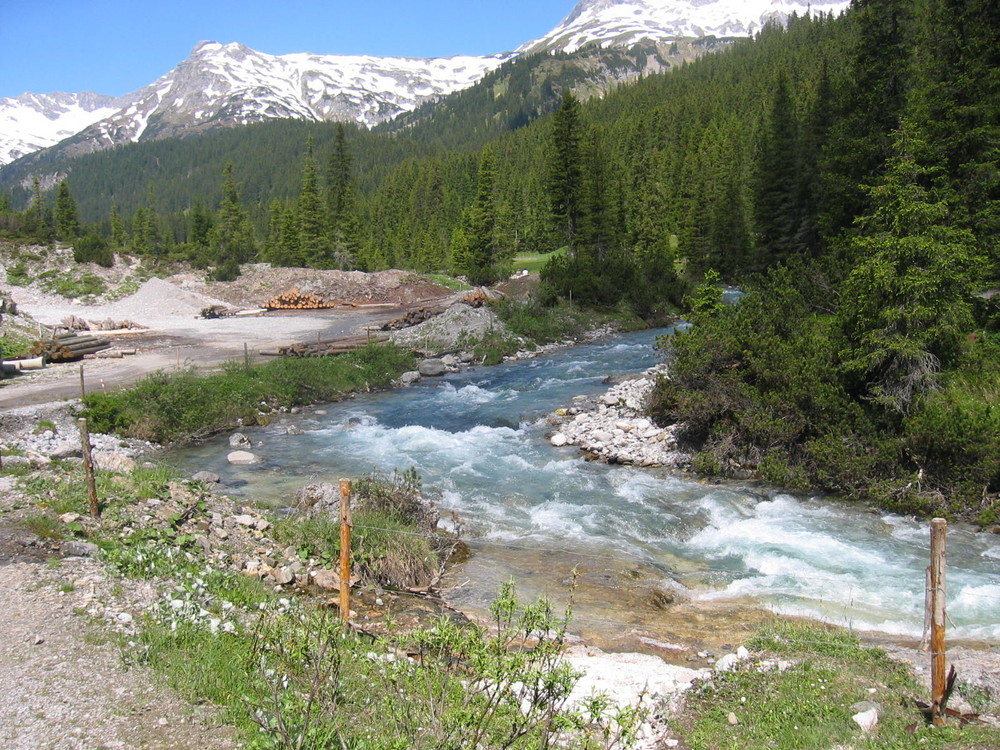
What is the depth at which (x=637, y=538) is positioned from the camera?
12000 millimetres

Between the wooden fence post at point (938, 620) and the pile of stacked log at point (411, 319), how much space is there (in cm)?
2939

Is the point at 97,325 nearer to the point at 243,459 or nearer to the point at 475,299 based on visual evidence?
the point at 475,299

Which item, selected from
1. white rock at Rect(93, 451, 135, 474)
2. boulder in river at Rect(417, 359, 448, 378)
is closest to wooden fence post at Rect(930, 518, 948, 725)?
white rock at Rect(93, 451, 135, 474)

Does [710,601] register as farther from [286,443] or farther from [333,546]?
[286,443]

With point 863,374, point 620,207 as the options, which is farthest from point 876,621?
point 620,207

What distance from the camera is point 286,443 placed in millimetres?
18109

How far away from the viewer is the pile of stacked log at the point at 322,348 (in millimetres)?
27000

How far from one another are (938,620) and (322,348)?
957 inches

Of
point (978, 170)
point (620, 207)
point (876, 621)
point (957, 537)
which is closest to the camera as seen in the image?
point (876, 621)

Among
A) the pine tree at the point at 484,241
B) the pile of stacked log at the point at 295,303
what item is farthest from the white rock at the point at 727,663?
the pine tree at the point at 484,241

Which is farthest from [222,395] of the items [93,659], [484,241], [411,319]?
[484,241]

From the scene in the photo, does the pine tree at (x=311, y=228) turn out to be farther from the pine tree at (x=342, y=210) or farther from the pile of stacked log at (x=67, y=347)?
the pile of stacked log at (x=67, y=347)

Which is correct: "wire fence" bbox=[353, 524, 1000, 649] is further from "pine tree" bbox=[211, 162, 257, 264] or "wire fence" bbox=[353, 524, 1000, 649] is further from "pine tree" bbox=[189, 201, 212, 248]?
"pine tree" bbox=[189, 201, 212, 248]

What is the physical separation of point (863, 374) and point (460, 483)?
8544 mm
